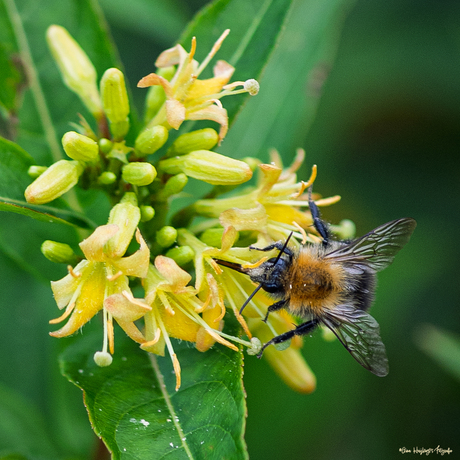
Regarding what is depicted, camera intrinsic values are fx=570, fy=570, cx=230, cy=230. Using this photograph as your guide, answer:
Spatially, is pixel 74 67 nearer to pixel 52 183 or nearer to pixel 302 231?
pixel 52 183

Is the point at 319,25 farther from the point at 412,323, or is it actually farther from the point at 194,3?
the point at 412,323

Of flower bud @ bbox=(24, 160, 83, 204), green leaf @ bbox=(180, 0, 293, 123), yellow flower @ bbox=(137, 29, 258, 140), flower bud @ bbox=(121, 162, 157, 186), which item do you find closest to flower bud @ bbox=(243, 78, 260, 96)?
yellow flower @ bbox=(137, 29, 258, 140)

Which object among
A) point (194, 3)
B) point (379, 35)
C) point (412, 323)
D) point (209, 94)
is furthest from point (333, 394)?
point (194, 3)

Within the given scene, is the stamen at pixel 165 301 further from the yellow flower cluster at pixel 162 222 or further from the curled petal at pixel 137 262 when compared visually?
the curled petal at pixel 137 262

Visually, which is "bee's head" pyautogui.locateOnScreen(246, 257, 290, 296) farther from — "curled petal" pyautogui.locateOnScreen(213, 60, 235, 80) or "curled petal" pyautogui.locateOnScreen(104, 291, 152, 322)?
"curled petal" pyautogui.locateOnScreen(213, 60, 235, 80)

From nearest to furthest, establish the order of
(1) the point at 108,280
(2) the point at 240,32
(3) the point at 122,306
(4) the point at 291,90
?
1. (3) the point at 122,306
2. (1) the point at 108,280
3. (2) the point at 240,32
4. (4) the point at 291,90

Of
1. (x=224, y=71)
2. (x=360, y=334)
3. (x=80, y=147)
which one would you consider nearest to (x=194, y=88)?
(x=224, y=71)
